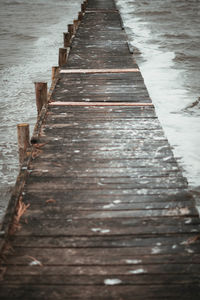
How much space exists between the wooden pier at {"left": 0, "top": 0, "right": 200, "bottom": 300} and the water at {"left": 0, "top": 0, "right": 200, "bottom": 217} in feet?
7.16

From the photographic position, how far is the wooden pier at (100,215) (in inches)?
99.6

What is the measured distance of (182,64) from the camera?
14500 mm

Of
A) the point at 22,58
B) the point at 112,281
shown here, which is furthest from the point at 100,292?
the point at 22,58

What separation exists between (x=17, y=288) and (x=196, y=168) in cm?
550

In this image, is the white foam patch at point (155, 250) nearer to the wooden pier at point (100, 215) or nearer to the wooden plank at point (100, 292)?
the wooden pier at point (100, 215)

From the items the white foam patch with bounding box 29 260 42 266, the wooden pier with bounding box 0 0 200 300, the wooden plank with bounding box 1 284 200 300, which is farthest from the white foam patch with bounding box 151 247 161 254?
the white foam patch with bounding box 29 260 42 266

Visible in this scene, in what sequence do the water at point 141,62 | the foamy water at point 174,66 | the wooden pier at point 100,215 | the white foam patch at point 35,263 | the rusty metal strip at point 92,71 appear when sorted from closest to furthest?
the wooden pier at point 100,215 → the white foam patch at point 35,263 → the rusty metal strip at point 92,71 → the water at point 141,62 → the foamy water at point 174,66

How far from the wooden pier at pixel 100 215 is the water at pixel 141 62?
7.16ft

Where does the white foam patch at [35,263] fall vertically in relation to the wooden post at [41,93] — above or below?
below

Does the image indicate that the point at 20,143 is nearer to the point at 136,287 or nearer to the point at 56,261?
the point at 56,261

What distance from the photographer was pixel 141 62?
1508 centimetres

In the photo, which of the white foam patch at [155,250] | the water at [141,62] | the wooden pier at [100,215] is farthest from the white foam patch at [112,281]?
the water at [141,62]

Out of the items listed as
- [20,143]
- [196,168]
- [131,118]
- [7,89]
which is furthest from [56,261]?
[7,89]

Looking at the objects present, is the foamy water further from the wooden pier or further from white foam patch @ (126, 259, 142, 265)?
white foam patch @ (126, 259, 142, 265)
